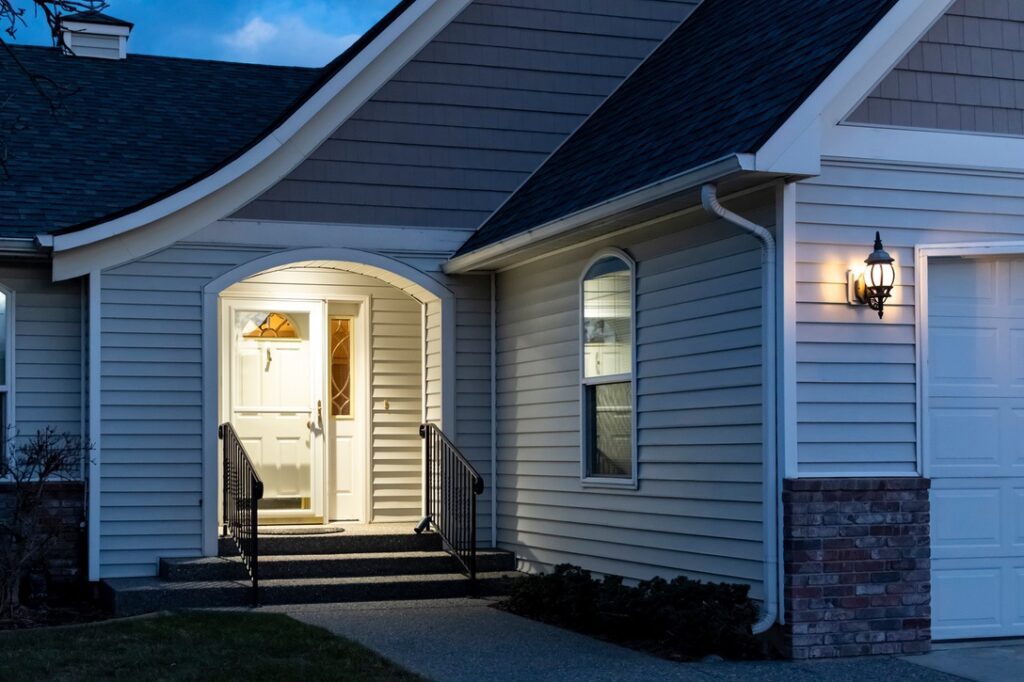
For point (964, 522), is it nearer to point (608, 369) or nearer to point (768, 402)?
point (768, 402)

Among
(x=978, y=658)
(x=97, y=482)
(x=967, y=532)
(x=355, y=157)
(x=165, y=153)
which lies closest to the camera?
(x=978, y=658)

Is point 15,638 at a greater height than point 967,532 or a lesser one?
lesser

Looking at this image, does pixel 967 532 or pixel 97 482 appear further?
pixel 97 482

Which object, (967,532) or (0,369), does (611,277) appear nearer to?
(967,532)

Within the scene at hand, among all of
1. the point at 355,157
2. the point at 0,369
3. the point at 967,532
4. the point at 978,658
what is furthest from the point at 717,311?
the point at 0,369

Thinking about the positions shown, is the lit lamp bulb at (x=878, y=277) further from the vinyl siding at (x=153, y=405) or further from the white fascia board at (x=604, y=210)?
the vinyl siding at (x=153, y=405)

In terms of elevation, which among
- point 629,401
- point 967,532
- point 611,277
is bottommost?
point 967,532

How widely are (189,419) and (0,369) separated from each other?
168 cm

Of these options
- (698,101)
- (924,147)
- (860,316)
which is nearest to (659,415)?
(860,316)

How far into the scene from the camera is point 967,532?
859 centimetres

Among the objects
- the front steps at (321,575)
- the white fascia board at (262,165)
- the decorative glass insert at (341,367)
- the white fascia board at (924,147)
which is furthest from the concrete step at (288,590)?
the white fascia board at (924,147)

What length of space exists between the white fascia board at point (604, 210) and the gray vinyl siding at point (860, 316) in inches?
24.4

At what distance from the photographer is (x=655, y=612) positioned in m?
8.52

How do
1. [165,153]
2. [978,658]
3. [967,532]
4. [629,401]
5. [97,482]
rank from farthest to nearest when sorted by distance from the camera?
[165,153] → [97,482] → [629,401] → [967,532] → [978,658]
